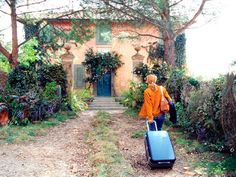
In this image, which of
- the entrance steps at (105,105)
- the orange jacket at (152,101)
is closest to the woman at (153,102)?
the orange jacket at (152,101)

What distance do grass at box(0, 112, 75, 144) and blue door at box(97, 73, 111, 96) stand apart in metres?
10.8

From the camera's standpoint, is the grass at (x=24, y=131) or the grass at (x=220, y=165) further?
the grass at (x=24, y=131)

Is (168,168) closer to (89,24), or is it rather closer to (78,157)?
(78,157)

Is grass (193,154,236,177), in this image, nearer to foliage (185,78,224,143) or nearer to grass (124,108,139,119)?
foliage (185,78,224,143)

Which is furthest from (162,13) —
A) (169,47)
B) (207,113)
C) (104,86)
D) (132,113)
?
(104,86)

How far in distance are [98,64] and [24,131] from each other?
13240 mm

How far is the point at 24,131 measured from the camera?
9.98m

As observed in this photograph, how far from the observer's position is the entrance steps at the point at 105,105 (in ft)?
61.9

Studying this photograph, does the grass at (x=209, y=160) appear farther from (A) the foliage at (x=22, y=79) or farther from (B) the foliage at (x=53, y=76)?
(B) the foliage at (x=53, y=76)

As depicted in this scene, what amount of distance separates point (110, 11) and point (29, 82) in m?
4.84

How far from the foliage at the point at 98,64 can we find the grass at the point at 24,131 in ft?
33.8

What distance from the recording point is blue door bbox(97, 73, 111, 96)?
922 inches

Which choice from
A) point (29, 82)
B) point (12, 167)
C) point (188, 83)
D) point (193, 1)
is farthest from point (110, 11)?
point (12, 167)

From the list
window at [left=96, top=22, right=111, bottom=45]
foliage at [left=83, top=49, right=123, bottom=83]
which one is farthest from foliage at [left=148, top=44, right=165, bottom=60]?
window at [left=96, top=22, right=111, bottom=45]
